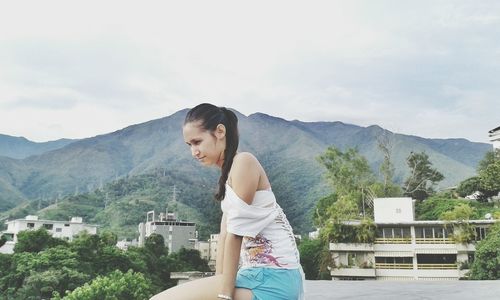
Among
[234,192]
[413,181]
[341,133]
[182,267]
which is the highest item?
[341,133]

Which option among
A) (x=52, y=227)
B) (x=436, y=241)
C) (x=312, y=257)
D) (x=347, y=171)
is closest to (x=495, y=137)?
(x=347, y=171)

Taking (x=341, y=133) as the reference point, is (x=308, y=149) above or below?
below

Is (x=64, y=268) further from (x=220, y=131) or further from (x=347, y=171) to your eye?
(x=220, y=131)

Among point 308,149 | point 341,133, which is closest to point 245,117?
point 341,133

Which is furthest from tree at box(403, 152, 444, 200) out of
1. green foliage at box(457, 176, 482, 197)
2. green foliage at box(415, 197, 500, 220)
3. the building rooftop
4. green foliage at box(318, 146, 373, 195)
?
the building rooftop

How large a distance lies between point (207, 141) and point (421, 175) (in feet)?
105

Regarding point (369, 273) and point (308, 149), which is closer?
point (369, 273)

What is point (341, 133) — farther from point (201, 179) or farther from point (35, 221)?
point (35, 221)

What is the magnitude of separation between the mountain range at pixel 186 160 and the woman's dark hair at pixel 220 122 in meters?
43.2

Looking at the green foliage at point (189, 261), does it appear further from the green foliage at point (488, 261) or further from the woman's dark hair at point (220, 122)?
the woman's dark hair at point (220, 122)

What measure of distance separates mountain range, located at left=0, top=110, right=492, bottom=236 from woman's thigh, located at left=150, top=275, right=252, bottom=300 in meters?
43.2

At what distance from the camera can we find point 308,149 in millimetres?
92875

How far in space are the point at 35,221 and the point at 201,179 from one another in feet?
97.4

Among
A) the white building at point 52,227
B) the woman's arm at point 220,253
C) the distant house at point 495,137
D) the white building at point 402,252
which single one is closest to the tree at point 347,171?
the white building at point 402,252
